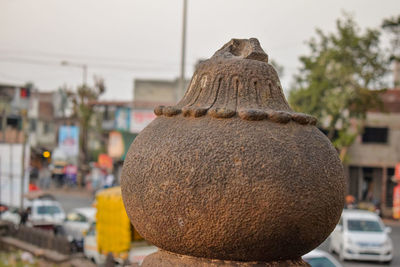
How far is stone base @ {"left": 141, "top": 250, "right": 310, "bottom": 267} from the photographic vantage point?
281 cm

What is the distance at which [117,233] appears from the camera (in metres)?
9.99

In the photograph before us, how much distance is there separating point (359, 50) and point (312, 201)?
20.1 metres

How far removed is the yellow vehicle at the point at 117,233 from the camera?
32.3 ft

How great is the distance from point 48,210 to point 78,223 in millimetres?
2505

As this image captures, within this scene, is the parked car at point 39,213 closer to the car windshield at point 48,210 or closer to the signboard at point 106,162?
the car windshield at point 48,210

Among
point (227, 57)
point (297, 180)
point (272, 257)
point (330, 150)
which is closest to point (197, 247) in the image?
point (272, 257)

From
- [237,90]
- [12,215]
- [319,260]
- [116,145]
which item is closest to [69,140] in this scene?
[116,145]

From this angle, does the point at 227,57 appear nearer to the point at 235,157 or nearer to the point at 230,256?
the point at 235,157

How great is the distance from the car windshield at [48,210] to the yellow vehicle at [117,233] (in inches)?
250

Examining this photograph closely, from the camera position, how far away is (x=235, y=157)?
8.69 ft

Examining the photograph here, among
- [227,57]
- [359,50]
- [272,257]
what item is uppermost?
[359,50]

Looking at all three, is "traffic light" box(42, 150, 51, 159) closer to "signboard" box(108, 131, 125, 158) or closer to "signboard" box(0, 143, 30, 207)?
"signboard" box(0, 143, 30, 207)

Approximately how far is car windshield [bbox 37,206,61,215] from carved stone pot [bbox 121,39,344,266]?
14.3 meters

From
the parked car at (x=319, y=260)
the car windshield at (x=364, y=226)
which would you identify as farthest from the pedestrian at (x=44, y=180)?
the parked car at (x=319, y=260)
